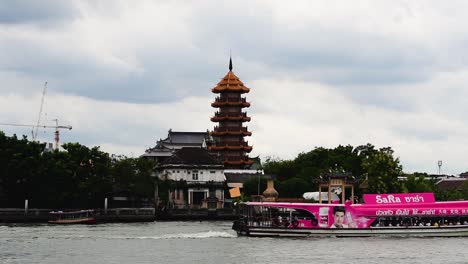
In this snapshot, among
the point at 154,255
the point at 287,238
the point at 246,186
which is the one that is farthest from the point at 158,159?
the point at 154,255

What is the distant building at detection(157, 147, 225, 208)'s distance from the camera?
131375 millimetres

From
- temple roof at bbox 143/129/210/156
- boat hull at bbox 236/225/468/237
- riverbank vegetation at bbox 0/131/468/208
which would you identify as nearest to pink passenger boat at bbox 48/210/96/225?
riverbank vegetation at bbox 0/131/468/208

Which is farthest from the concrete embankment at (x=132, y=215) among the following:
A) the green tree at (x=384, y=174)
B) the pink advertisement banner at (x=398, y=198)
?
the pink advertisement banner at (x=398, y=198)

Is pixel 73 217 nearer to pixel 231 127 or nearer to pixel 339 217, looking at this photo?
pixel 339 217

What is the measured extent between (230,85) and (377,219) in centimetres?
7855

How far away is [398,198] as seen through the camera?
6950cm

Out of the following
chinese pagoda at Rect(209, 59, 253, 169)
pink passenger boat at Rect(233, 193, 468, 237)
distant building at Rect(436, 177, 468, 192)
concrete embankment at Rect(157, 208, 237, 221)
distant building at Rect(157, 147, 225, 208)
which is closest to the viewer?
pink passenger boat at Rect(233, 193, 468, 237)

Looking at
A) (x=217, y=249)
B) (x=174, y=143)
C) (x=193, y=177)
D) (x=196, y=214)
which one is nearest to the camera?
(x=217, y=249)

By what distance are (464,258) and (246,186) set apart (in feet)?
241

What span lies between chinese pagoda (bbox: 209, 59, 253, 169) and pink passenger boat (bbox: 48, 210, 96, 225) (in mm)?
38418

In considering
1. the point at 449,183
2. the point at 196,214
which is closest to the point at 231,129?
the point at 196,214

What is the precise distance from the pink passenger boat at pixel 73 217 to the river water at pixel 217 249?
24273 millimetres

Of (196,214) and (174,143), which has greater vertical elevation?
(174,143)

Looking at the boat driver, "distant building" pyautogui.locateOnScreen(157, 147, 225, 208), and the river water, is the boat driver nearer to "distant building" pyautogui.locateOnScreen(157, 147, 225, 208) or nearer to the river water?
the river water
